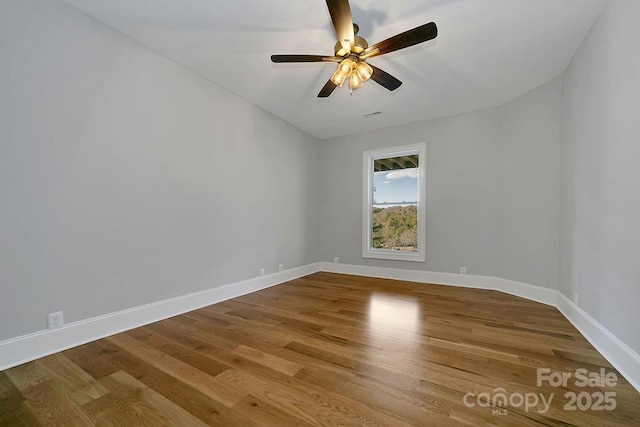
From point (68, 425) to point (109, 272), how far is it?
1.33 meters

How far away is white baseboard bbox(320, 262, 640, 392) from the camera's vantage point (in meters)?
1.71

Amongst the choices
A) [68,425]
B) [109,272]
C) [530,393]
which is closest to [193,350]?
[68,425]

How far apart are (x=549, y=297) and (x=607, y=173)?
73.0 inches

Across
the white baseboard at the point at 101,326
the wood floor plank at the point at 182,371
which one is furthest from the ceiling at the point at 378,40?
the wood floor plank at the point at 182,371

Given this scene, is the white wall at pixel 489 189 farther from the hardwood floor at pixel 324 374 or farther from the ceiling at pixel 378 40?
the hardwood floor at pixel 324 374

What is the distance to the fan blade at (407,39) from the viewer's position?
1.80 meters

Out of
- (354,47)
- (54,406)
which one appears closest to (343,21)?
(354,47)

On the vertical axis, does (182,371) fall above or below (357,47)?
below

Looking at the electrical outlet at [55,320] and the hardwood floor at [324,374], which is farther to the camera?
the electrical outlet at [55,320]

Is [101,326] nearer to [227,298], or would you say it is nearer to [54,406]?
Result: [54,406]

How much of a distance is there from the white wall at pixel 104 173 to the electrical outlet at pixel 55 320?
39mm

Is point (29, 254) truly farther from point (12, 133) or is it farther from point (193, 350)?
point (193, 350)

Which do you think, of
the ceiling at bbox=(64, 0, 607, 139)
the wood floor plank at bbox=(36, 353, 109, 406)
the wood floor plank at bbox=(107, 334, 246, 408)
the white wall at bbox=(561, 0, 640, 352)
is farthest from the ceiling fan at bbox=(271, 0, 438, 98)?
the wood floor plank at bbox=(36, 353, 109, 406)

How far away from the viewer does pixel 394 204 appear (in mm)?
4766
